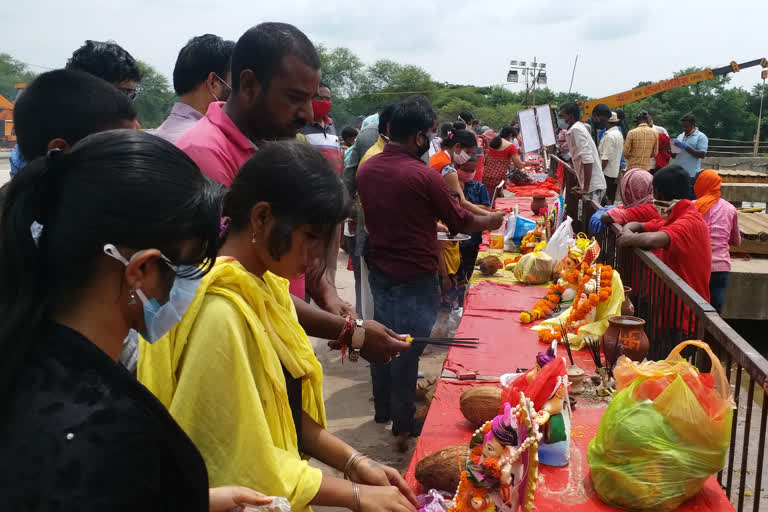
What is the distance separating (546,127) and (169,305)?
10.4 m

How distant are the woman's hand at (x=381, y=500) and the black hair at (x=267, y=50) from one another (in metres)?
1.36

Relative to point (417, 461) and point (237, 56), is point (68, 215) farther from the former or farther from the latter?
Result: point (417, 461)

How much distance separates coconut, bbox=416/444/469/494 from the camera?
1978 mm

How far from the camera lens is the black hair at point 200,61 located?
9.33 feet

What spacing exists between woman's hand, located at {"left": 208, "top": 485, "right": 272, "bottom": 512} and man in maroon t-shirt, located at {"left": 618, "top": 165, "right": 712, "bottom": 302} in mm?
3183

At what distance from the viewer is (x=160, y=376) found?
1344 millimetres

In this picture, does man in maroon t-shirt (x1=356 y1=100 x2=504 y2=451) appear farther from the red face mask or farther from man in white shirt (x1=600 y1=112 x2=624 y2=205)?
man in white shirt (x1=600 y1=112 x2=624 y2=205)

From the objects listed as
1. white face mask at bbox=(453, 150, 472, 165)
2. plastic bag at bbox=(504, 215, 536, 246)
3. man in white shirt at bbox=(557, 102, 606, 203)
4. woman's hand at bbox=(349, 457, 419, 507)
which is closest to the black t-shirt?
woman's hand at bbox=(349, 457, 419, 507)

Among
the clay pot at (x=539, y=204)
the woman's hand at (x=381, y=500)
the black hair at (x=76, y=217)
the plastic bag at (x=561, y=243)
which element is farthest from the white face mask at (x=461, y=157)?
the black hair at (x=76, y=217)

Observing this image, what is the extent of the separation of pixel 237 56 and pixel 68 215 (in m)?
1.40

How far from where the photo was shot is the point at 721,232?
4707mm

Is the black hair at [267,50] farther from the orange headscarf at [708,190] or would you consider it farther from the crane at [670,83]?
the crane at [670,83]

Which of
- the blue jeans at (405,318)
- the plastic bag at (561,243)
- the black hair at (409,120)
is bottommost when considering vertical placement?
the blue jeans at (405,318)

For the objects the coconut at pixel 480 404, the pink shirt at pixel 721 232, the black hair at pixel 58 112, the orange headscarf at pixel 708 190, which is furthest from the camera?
the pink shirt at pixel 721 232
